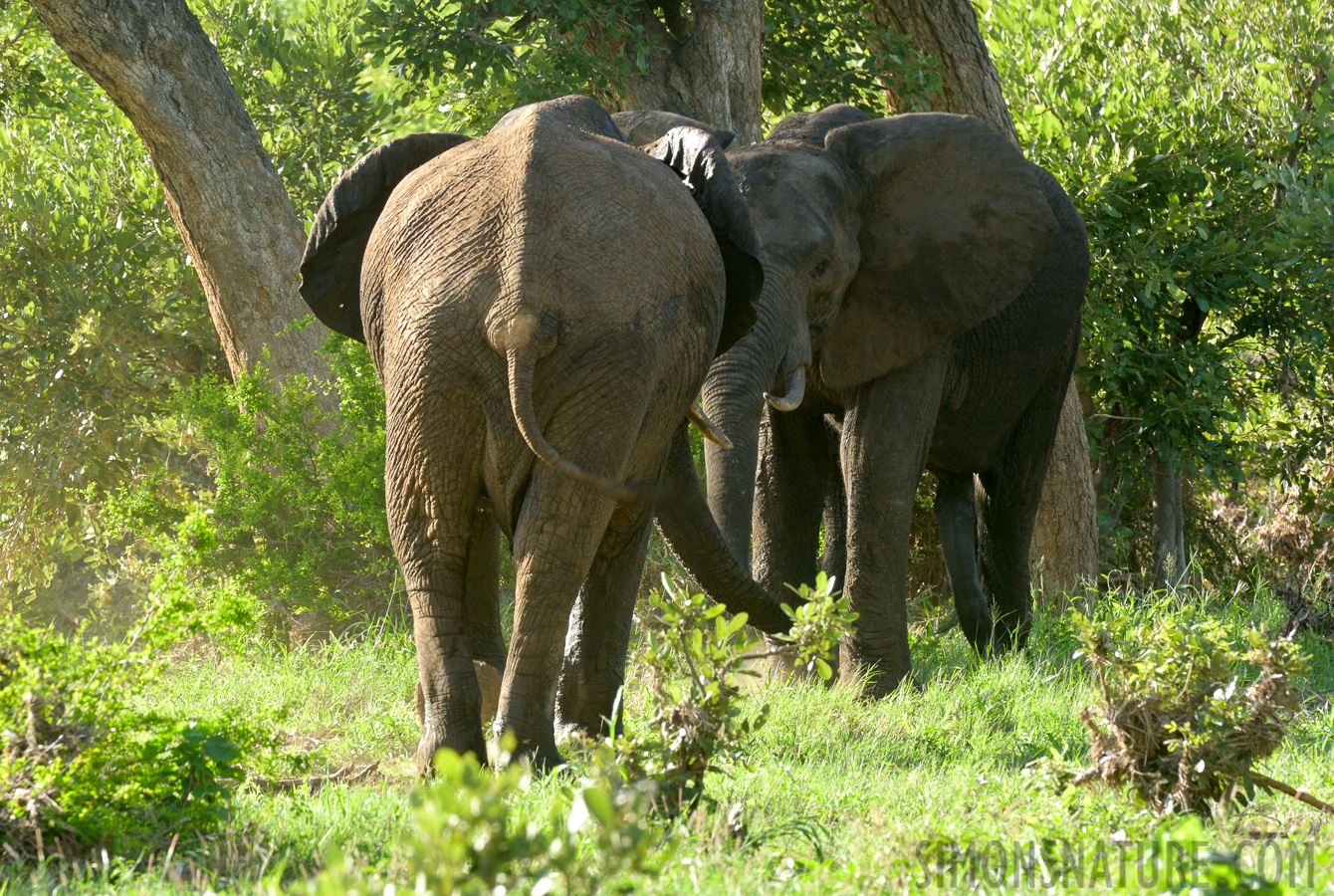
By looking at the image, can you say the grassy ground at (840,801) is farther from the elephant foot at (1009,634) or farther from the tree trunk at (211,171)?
the tree trunk at (211,171)

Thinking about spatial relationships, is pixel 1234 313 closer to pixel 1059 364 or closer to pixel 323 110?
pixel 1059 364

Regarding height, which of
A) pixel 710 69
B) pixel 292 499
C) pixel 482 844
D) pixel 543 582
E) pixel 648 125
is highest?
pixel 710 69

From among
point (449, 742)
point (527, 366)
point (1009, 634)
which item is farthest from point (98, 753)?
point (1009, 634)

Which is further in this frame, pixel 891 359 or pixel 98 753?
pixel 891 359

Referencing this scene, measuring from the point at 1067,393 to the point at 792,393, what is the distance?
384 cm

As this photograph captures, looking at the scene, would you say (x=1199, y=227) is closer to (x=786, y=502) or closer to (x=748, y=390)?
(x=786, y=502)

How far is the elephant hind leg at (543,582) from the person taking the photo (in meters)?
3.49

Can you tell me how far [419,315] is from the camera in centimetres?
345

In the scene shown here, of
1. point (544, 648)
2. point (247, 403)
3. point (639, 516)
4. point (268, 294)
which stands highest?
point (268, 294)

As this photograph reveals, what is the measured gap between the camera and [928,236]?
639 centimetres

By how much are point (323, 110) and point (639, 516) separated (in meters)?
8.39

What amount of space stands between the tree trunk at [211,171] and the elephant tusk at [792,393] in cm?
352

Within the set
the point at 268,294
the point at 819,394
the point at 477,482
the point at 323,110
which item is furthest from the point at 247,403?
the point at 323,110

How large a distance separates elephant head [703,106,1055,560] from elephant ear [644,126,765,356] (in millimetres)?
1076
